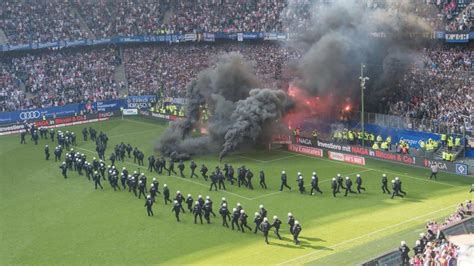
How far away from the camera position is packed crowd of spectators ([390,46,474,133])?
138 ft

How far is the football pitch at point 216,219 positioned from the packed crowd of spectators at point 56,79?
2135cm

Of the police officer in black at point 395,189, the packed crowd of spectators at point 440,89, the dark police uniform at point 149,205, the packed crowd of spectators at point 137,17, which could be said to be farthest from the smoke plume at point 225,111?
the police officer in black at point 395,189

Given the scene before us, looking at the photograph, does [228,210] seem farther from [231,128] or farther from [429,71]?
[429,71]

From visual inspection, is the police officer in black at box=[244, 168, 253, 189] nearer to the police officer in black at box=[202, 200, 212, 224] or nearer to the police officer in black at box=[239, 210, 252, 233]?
the police officer in black at box=[202, 200, 212, 224]

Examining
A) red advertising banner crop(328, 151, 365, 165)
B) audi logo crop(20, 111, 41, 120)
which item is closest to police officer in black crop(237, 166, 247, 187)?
red advertising banner crop(328, 151, 365, 165)

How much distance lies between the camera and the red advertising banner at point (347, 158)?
128 ft

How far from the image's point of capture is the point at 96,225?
98.6 feet

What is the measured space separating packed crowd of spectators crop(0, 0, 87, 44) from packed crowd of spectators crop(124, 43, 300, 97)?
263 inches

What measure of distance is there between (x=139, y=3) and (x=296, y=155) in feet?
126

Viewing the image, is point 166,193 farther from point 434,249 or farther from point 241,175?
point 434,249

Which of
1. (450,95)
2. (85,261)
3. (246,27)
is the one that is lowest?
(85,261)

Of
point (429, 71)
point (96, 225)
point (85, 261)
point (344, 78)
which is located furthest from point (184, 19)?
point (85, 261)

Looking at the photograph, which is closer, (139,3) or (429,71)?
(429,71)

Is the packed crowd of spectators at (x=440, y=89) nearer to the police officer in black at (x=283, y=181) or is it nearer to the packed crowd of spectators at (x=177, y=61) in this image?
the police officer in black at (x=283, y=181)
